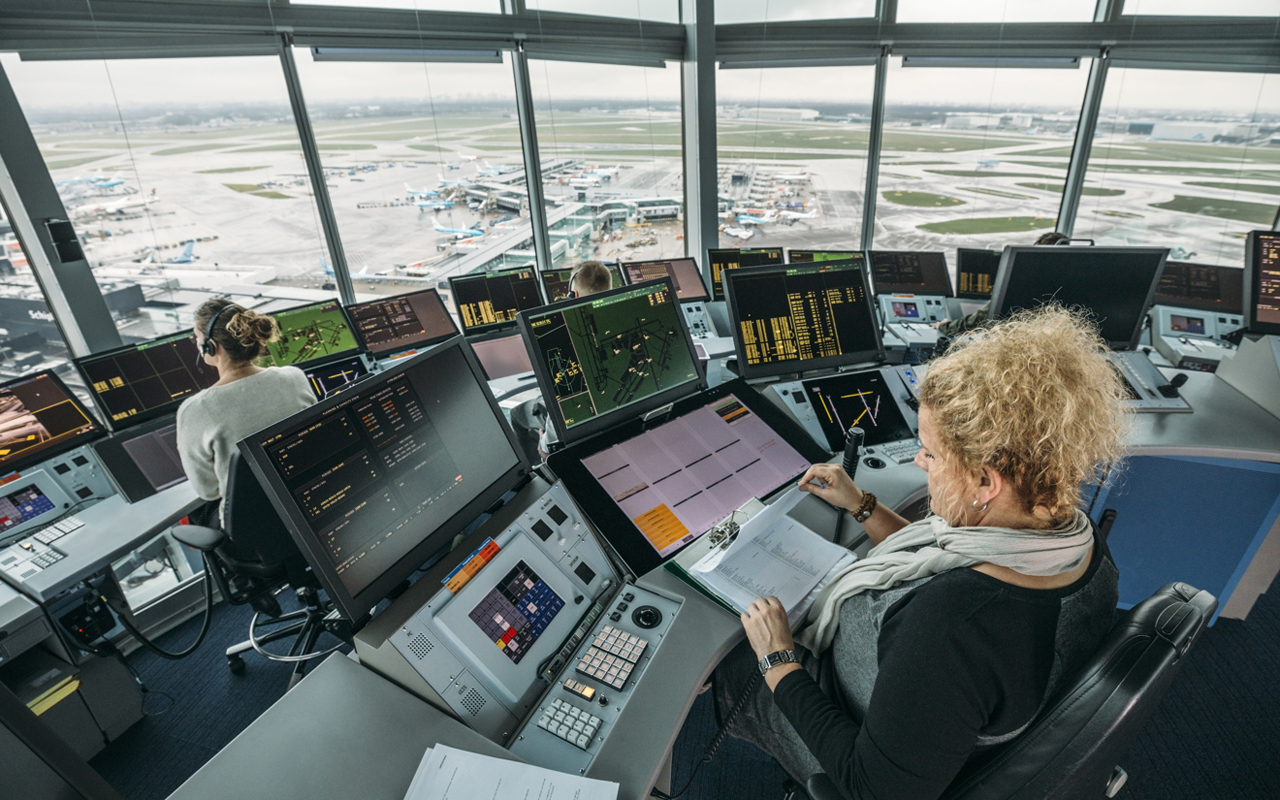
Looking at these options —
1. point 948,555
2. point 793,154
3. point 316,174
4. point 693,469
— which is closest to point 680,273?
point 793,154

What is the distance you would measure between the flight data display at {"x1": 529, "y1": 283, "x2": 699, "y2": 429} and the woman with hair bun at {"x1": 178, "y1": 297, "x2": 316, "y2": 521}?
3.47ft

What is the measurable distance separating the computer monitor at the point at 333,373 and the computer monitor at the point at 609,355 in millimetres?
1790

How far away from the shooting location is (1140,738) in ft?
6.39

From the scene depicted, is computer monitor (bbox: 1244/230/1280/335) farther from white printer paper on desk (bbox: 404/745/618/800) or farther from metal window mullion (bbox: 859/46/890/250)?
white printer paper on desk (bbox: 404/745/618/800)

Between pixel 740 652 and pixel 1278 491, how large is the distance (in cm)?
216

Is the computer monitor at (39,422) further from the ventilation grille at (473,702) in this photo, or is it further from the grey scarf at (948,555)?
the grey scarf at (948,555)

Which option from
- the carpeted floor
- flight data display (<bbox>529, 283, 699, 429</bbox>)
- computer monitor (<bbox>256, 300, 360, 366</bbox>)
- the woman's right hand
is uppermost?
flight data display (<bbox>529, 283, 699, 429</bbox>)

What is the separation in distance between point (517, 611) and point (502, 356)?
8.19 feet

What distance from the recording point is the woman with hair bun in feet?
6.34

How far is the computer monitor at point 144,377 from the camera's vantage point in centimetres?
229

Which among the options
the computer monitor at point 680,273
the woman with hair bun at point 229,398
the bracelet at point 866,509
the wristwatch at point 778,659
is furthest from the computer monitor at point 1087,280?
the woman with hair bun at point 229,398

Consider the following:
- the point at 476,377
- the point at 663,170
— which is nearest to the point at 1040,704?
the point at 476,377

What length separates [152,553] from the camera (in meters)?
2.45

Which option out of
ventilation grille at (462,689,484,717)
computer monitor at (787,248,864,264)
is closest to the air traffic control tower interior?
ventilation grille at (462,689,484,717)
